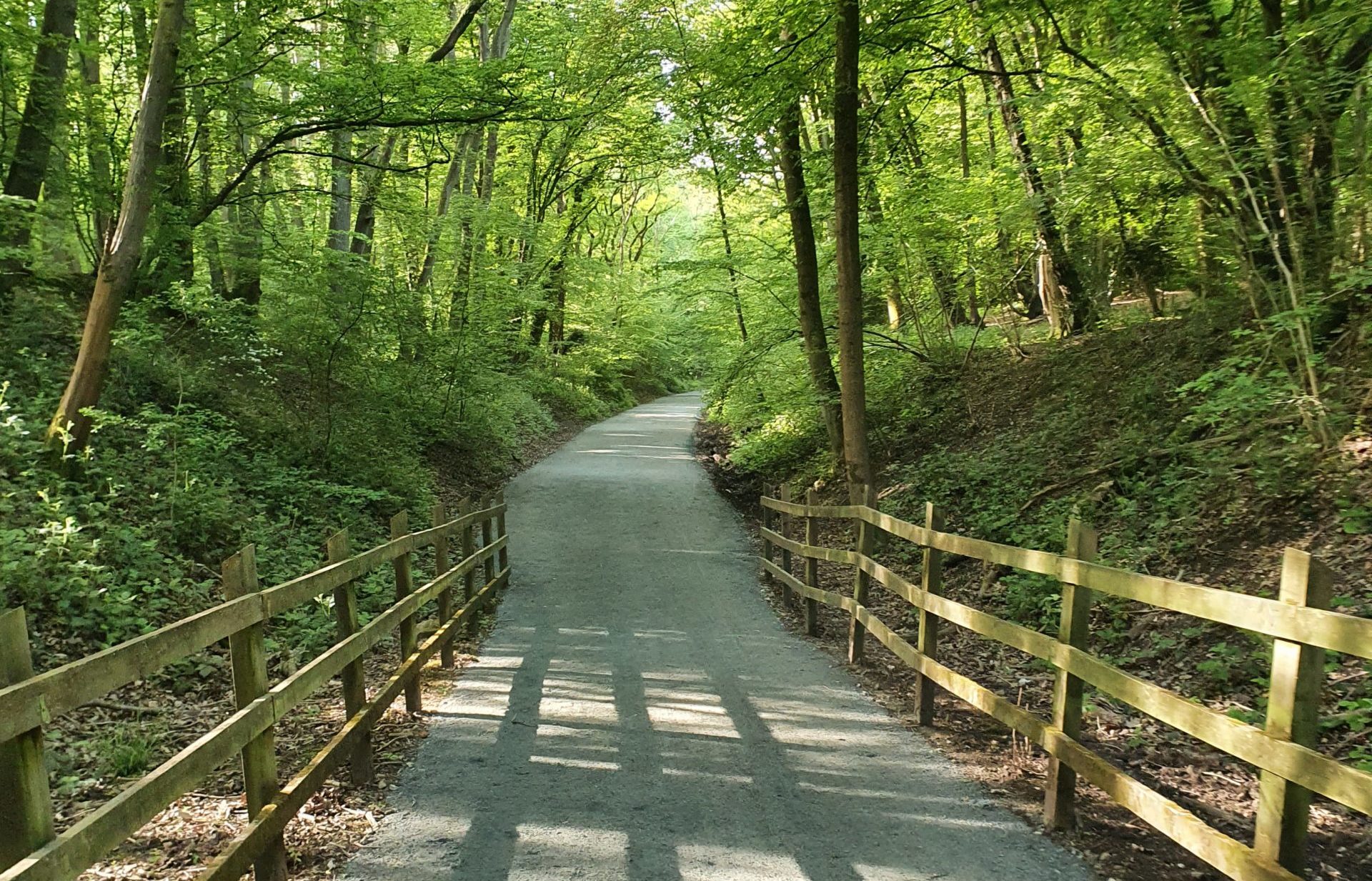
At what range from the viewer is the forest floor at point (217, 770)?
3549 millimetres

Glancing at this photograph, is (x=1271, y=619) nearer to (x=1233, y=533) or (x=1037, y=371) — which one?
(x=1233, y=533)

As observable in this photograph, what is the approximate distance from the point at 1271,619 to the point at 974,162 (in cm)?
1358

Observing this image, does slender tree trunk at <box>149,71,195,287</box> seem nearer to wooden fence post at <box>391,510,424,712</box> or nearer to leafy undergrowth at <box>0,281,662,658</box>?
leafy undergrowth at <box>0,281,662,658</box>

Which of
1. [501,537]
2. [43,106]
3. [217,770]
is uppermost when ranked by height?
[43,106]

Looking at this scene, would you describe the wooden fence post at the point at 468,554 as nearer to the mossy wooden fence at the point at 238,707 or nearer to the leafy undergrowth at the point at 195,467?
the leafy undergrowth at the point at 195,467

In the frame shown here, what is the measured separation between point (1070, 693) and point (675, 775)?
79.6 inches

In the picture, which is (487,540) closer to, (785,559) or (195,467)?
(195,467)

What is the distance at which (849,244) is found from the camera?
34.3 ft

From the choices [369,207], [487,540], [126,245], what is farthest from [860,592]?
[369,207]

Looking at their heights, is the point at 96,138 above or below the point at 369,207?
below

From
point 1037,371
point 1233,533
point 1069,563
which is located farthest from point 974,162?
point 1069,563

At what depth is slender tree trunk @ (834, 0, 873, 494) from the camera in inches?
388

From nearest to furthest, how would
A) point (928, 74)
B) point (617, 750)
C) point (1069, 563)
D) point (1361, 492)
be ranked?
point (1069, 563) < point (617, 750) < point (1361, 492) < point (928, 74)

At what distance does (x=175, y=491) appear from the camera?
791 cm
